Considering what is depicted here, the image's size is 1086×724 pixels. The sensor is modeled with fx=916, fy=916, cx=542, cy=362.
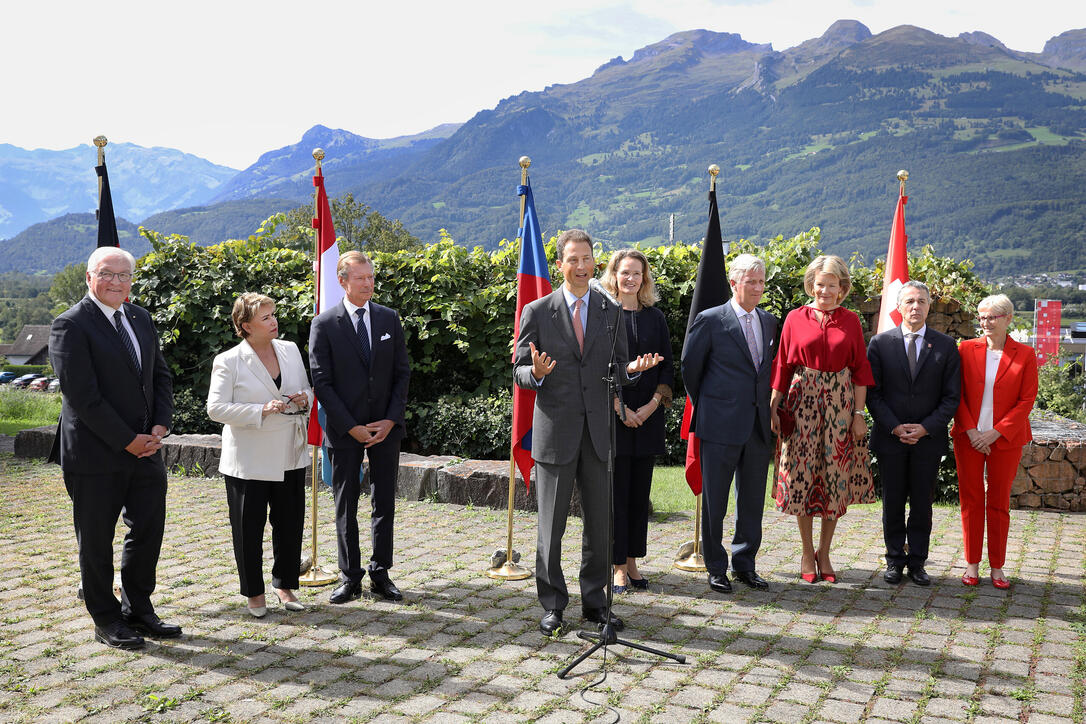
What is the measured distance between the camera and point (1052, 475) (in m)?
8.11

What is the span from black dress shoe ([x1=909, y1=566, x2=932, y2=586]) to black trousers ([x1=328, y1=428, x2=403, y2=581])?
3364 mm

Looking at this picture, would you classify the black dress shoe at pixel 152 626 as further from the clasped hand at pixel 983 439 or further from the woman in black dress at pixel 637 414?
the clasped hand at pixel 983 439

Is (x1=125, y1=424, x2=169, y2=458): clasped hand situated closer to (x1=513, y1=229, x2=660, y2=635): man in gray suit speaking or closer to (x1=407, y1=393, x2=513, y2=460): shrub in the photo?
(x1=513, y1=229, x2=660, y2=635): man in gray suit speaking

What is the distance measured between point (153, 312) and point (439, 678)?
864 cm

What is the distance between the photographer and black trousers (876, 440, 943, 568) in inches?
232

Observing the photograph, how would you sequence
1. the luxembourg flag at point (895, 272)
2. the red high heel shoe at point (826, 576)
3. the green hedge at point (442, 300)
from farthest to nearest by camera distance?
the green hedge at point (442, 300) → the luxembourg flag at point (895, 272) → the red high heel shoe at point (826, 576)

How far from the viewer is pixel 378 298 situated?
1091 centimetres

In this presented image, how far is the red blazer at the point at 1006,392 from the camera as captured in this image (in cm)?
571

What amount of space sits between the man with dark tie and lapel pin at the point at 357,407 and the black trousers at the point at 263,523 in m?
0.30

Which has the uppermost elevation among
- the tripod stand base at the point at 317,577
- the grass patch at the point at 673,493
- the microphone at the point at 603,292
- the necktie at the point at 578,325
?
the microphone at the point at 603,292

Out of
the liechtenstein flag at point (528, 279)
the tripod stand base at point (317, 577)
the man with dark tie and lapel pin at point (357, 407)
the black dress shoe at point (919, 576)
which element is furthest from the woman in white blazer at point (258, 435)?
the black dress shoe at point (919, 576)

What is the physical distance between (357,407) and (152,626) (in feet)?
5.32

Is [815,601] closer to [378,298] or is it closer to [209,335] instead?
[378,298]

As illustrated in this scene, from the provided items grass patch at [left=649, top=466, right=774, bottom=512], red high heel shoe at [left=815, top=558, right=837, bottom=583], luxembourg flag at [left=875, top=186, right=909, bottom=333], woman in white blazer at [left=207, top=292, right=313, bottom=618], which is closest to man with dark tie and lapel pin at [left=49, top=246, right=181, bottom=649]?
woman in white blazer at [left=207, top=292, right=313, bottom=618]
